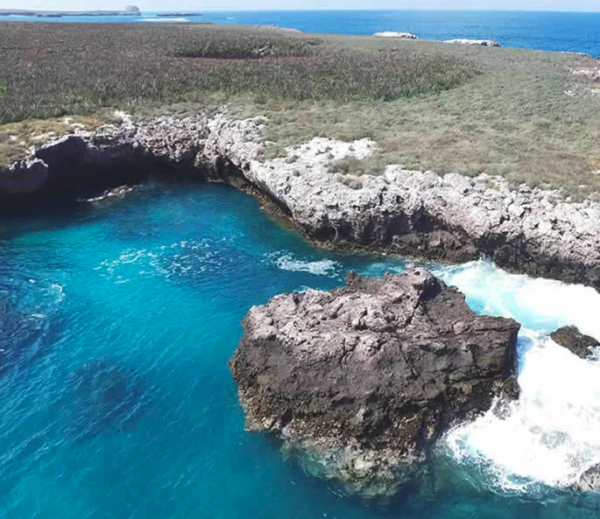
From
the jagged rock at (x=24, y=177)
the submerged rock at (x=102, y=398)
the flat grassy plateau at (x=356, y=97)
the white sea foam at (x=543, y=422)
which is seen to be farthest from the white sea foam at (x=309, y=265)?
the jagged rock at (x=24, y=177)

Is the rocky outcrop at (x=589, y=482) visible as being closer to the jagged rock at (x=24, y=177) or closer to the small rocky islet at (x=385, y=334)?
the small rocky islet at (x=385, y=334)

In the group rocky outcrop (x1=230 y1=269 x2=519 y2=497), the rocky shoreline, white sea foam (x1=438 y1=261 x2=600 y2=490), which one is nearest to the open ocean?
white sea foam (x1=438 y1=261 x2=600 y2=490)

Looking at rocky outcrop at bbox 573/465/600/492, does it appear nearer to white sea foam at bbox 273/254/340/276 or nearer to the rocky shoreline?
the rocky shoreline

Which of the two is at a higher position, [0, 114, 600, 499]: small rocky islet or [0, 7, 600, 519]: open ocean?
[0, 114, 600, 499]: small rocky islet

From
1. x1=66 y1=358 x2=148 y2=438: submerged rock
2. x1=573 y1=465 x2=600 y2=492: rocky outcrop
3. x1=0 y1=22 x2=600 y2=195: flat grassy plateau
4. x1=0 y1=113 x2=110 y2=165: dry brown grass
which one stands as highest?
x1=0 y1=22 x2=600 y2=195: flat grassy plateau

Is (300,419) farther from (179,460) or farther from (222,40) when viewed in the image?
(222,40)

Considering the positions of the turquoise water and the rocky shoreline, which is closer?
the turquoise water
